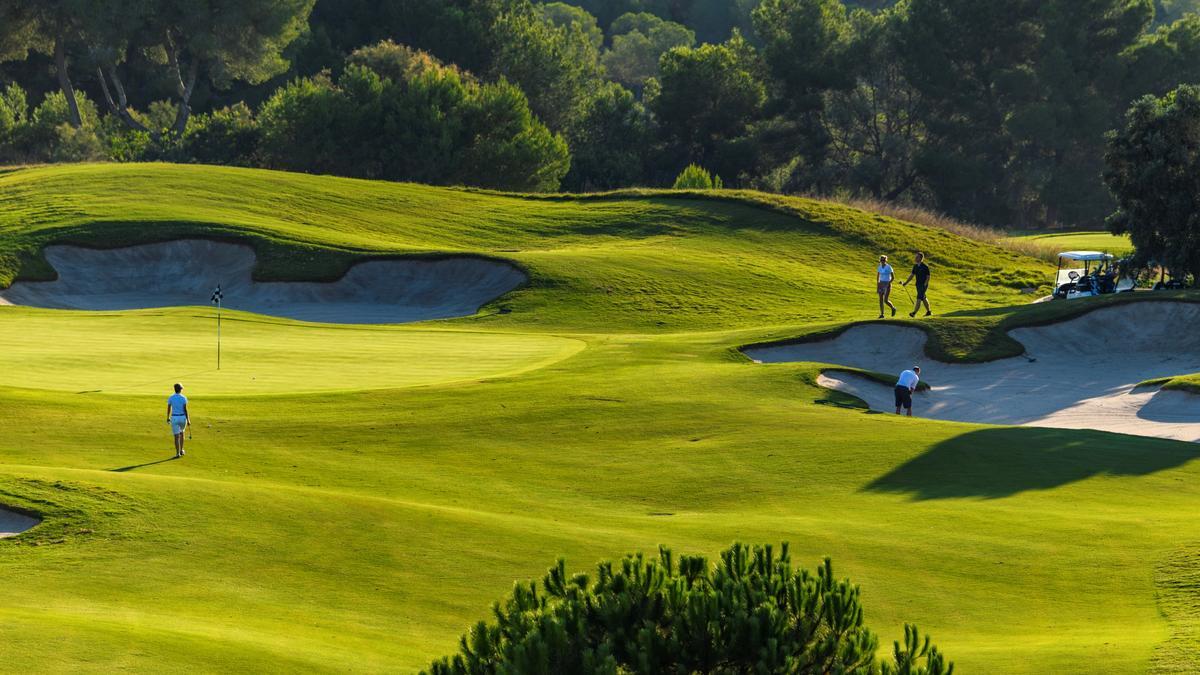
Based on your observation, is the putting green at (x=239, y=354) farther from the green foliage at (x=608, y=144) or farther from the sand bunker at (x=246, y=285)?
the green foliage at (x=608, y=144)

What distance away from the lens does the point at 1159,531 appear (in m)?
22.7

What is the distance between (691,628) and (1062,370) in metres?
33.2

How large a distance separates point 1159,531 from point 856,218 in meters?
54.3

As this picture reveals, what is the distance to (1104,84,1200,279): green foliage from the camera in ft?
167

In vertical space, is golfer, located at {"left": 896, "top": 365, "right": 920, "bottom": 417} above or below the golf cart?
below

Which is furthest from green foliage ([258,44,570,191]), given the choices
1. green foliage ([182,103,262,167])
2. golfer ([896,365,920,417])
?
golfer ([896,365,920,417])

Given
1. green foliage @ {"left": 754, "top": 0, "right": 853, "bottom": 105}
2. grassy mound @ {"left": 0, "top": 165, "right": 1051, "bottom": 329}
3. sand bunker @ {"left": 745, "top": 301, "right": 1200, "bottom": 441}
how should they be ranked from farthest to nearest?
green foliage @ {"left": 754, "top": 0, "right": 853, "bottom": 105} → grassy mound @ {"left": 0, "top": 165, "right": 1051, "bottom": 329} → sand bunker @ {"left": 745, "top": 301, "right": 1200, "bottom": 441}

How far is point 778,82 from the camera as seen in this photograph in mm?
120500

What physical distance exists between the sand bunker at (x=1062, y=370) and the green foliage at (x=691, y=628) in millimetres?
24303

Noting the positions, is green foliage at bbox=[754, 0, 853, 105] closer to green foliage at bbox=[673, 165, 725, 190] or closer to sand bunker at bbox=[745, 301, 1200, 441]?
green foliage at bbox=[673, 165, 725, 190]

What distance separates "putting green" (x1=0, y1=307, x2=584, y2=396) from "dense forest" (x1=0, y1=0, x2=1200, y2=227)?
2371 inches

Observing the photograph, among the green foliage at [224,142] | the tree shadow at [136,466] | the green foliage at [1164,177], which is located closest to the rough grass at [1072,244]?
the green foliage at [1164,177]

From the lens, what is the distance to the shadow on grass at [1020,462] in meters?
26.8

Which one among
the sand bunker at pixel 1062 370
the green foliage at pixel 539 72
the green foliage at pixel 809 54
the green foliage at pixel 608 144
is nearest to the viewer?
the sand bunker at pixel 1062 370
